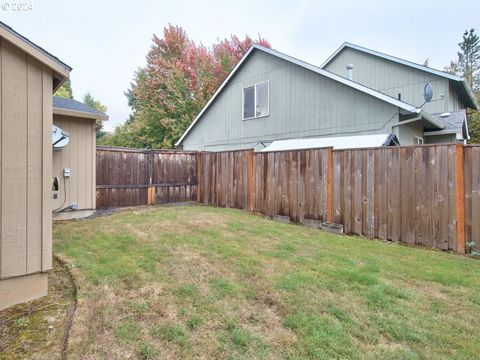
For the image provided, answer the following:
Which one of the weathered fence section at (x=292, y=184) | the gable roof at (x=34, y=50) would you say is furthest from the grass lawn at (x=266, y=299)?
the gable roof at (x=34, y=50)

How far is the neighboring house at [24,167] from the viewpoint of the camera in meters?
2.78

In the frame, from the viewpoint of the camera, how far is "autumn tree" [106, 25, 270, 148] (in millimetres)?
22406

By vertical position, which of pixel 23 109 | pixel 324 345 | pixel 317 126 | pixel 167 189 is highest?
pixel 317 126

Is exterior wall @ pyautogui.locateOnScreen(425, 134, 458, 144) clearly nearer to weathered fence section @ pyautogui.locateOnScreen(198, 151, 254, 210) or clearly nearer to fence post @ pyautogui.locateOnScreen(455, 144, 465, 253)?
fence post @ pyautogui.locateOnScreen(455, 144, 465, 253)

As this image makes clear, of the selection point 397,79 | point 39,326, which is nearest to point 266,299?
point 39,326

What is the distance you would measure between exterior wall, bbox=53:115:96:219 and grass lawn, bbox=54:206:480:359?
211cm

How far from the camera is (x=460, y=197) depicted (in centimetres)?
473

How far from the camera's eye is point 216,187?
919 cm

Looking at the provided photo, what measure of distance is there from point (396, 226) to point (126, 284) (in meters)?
4.53

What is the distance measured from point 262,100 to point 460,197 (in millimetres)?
8107

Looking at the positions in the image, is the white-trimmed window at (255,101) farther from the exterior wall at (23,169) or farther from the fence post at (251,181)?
the exterior wall at (23,169)

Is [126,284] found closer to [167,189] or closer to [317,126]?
[167,189]

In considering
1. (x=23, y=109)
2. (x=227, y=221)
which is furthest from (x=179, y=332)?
(x=227, y=221)

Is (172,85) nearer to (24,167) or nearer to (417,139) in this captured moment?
(417,139)
